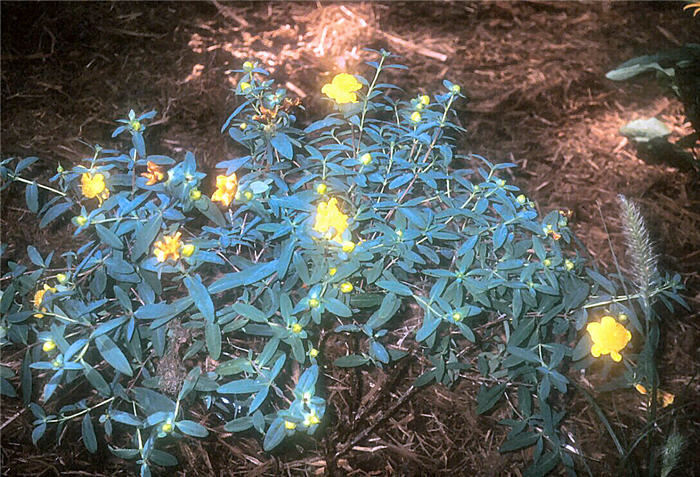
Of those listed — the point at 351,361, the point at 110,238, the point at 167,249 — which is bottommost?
the point at 351,361

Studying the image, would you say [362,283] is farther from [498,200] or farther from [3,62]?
[3,62]

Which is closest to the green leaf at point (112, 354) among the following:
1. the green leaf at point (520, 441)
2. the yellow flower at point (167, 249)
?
the yellow flower at point (167, 249)

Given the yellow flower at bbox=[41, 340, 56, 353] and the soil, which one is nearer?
the yellow flower at bbox=[41, 340, 56, 353]

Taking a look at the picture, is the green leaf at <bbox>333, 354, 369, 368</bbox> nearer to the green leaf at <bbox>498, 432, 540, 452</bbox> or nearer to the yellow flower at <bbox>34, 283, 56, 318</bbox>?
the green leaf at <bbox>498, 432, 540, 452</bbox>

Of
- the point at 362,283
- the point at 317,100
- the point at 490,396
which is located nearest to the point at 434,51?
the point at 317,100

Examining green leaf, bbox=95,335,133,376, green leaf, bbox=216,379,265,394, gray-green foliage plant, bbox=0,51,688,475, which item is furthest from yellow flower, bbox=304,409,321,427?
green leaf, bbox=95,335,133,376

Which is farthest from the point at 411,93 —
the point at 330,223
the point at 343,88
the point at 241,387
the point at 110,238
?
the point at 241,387

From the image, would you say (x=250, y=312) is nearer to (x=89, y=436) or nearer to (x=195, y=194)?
(x=195, y=194)
